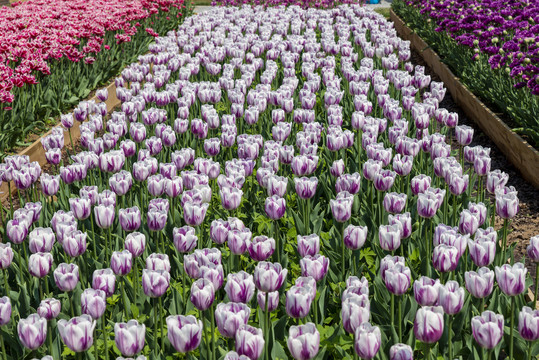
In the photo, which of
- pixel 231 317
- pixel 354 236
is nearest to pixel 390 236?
pixel 354 236

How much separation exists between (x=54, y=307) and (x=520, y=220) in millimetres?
4075

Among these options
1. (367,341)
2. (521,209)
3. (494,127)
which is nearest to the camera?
(367,341)

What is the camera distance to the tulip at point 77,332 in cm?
242

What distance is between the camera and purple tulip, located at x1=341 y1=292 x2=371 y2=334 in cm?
249

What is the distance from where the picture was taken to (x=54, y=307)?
9.09 ft

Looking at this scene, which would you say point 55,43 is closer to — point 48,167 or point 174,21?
point 48,167

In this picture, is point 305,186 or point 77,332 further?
point 305,186

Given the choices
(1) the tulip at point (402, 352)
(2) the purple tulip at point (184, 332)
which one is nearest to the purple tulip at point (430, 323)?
(1) the tulip at point (402, 352)

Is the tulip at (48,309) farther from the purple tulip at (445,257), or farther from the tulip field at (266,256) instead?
the purple tulip at (445,257)

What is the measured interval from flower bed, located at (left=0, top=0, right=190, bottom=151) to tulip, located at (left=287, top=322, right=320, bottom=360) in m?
4.57

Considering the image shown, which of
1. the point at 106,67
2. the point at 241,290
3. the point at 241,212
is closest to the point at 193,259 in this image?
the point at 241,290

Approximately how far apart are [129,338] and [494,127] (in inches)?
222

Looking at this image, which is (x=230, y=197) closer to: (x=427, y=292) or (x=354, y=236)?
(x=354, y=236)

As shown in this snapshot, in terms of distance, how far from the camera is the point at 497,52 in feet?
27.1
